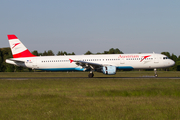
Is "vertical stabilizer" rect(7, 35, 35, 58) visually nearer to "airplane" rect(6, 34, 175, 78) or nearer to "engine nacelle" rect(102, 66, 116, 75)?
"airplane" rect(6, 34, 175, 78)

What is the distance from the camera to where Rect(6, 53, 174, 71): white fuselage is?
121 feet

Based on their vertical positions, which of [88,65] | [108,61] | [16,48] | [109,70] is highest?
[16,48]

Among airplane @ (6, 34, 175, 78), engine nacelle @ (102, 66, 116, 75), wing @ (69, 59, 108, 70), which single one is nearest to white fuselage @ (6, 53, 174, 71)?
airplane @ (6, 34, 175, 78)

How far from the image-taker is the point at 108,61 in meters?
37.2

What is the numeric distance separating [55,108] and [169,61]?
30017mm

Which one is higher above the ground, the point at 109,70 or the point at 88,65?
the point at 88,65

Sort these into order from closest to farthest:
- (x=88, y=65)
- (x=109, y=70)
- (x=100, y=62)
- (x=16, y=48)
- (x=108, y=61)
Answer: (x=109, y=70), (x=88, y=65), (x=108, y=61), (x=100, y=62), (x=16, y=48)

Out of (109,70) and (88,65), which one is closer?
(109,70)

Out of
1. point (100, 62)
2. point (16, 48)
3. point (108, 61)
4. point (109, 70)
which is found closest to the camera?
point (109, 70)

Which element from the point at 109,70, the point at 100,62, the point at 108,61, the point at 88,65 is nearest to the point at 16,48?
the point at 88,65

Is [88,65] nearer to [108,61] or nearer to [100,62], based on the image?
[100,62]

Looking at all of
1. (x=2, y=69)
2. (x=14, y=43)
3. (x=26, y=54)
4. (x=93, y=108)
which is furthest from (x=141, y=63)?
Result: (x=2, y=69)

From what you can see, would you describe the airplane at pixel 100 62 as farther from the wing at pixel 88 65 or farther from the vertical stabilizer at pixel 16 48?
the vertical stabilizer at pixel 16 48

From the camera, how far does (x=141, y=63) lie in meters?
36.8
